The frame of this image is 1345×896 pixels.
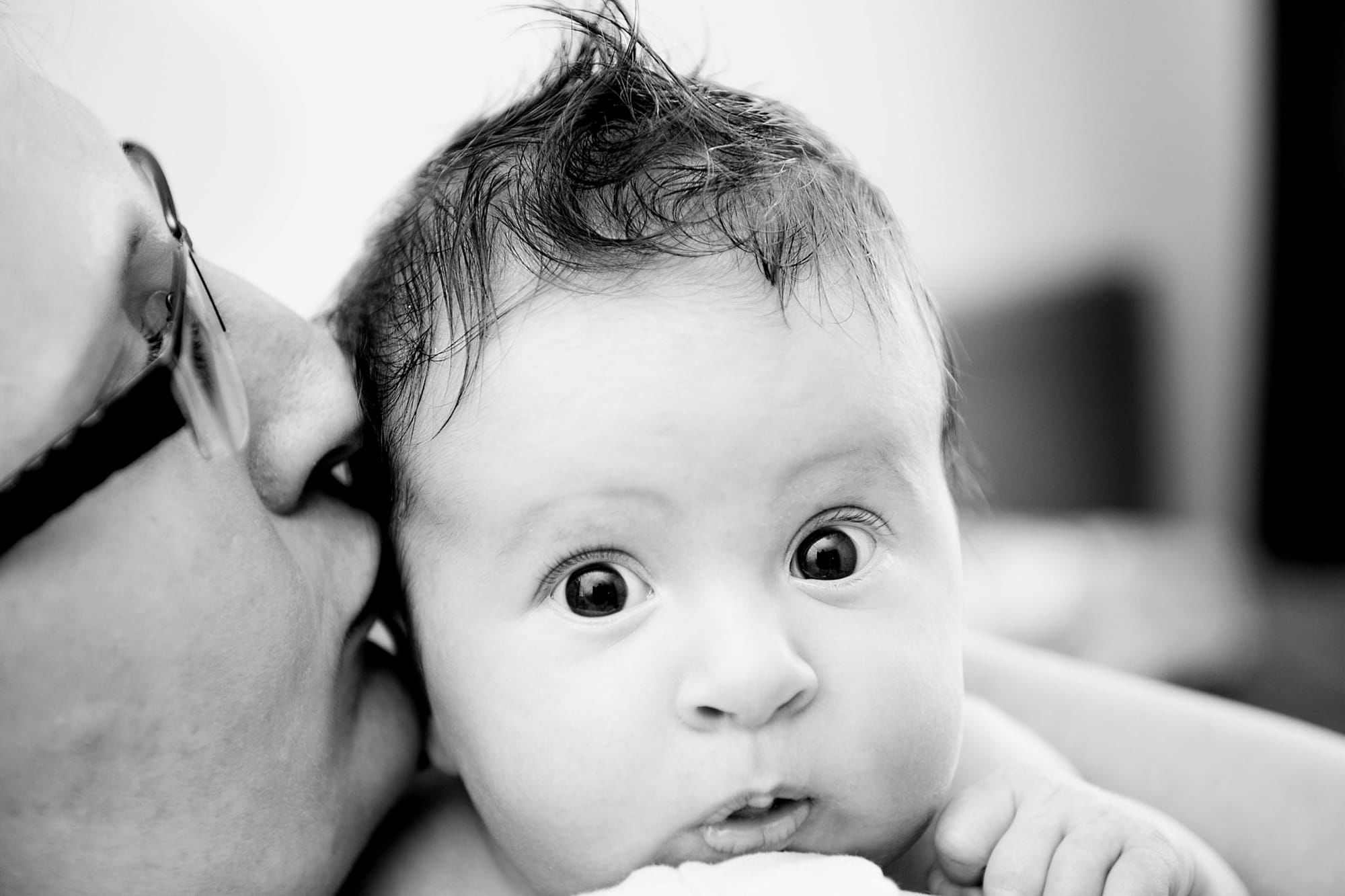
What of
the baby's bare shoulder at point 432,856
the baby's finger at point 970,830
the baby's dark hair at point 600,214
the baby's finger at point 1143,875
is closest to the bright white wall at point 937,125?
the baby's dark hair at point 600,214

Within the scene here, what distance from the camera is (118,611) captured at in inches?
29.2

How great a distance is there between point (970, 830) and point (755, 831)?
0.22 meters

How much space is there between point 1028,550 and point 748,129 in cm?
264

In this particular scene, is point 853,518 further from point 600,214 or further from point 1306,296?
point 1306,296

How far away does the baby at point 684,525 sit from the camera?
0.84 metres

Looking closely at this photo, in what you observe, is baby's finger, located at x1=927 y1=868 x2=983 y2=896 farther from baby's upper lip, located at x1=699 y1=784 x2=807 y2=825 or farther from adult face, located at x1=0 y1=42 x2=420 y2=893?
adult face, located at x1=0 y1=42 x2=420 y2=893

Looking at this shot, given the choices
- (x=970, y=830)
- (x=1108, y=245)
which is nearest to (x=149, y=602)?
(x=970, y=830)

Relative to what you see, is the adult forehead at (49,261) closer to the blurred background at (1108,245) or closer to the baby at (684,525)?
the baby at (684,525)

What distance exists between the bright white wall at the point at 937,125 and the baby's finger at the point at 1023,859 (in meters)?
2.23

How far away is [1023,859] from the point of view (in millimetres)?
918

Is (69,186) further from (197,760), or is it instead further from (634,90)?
(634,90)

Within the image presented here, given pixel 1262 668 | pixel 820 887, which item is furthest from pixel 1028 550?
pixel 820 887

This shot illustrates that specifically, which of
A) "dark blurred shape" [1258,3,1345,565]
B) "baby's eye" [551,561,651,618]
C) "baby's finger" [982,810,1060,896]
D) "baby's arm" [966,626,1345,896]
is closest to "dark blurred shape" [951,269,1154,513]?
"dark blurred shape" [1258,3,1345,565]

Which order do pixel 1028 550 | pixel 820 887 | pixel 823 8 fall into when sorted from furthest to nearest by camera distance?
pixel 823 8
pixel 1028 550
pixel 820 887
